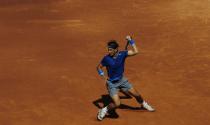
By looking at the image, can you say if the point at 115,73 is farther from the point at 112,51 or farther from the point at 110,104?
the point at 110,104

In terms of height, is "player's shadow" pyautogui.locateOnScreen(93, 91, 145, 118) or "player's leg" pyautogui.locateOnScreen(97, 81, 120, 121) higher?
"player's leg" pyautogui.locateOnScreen(97, 81, 120, 121)

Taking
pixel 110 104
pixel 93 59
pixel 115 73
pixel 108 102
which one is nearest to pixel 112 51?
pixel 115 73

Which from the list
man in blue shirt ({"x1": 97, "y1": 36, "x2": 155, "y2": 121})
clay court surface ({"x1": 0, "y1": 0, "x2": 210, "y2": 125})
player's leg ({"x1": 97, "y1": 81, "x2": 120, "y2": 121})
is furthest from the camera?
clay court surface ({"x1": 0, "y1": 0, "x2": 210, "y2": 125})

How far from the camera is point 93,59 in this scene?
16.6 m

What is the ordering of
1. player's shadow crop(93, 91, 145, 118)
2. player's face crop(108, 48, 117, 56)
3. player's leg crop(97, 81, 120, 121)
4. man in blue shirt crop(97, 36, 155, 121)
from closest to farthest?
player's face crop(108, 48, 117, 56) → man in blue shirt crop(97, 36, 155, 121) → player's leg crop(97, 81, 120, 121) → player's shadow crop(93, 91, 145, 118)

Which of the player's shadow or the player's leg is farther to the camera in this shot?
the player's shadow

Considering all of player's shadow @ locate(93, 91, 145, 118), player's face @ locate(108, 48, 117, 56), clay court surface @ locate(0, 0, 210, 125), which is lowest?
player's shadow @ locate(93, 91, 145, 118)

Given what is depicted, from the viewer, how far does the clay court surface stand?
12.7m

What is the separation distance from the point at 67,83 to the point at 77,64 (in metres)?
1.69

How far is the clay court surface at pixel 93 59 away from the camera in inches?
498

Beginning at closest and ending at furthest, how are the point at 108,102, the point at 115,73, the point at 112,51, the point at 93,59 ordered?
the point at 112,51, the point at 115,73, the point at 108,102, the point at 93,59

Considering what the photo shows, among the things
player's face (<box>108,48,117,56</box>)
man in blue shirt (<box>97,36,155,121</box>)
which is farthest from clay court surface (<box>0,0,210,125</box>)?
player's face (<box>108,48,117,56</box>)

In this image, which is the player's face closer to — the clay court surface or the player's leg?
the player's leg

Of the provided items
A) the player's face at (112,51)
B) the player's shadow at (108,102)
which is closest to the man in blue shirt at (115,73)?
the player's face at (112,51)
